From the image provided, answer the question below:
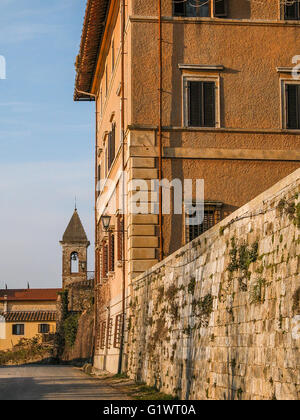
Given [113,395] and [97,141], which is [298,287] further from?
[97,141]

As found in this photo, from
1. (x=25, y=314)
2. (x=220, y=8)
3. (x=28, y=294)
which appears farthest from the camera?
(x=28, y=294)

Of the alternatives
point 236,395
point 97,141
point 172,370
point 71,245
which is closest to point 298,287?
point 236,395

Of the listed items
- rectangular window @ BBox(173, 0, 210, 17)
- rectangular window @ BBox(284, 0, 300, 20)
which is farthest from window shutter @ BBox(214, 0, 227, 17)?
rectangular window @ BBox(284, 0, 300, 20)

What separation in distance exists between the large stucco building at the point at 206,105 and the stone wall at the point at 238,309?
5.34 m

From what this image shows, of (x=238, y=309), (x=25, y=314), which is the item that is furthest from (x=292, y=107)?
(x=25, y=314)

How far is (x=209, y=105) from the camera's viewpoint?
2284 cm

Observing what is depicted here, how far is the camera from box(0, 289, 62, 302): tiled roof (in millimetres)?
99625

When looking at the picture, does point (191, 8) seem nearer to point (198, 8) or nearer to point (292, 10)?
point (198, 8)

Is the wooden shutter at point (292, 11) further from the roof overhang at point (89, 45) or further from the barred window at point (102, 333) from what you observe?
the barred window at point (102, 333)

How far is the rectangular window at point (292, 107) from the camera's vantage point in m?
23.0

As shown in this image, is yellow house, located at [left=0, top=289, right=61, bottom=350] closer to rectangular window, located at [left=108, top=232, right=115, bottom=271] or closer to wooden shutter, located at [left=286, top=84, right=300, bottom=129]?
rectangular window, located at [left=108, top=232, right=115, bottom=271]

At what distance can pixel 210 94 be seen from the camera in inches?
901

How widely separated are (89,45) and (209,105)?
33.2ft
